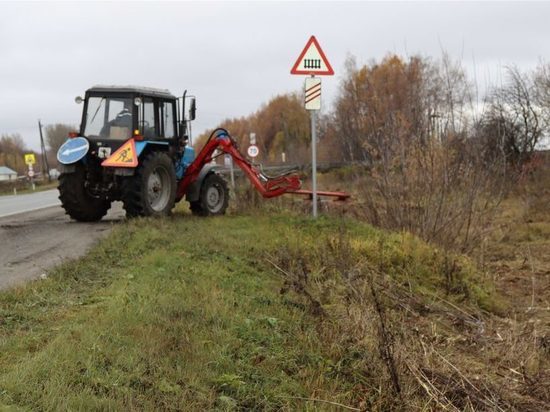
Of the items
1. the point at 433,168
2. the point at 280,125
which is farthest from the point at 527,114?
the point at 280,125

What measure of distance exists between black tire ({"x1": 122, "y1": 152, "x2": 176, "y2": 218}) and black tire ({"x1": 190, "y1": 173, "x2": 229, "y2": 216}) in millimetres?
1208

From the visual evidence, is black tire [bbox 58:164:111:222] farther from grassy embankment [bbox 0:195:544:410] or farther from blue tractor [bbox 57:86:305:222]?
grassy embankment [bbox 0:195:544:410]

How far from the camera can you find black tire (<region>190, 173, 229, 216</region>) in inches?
496

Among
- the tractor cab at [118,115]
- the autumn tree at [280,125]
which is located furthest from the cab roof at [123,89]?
the autumn tree at [280,125]

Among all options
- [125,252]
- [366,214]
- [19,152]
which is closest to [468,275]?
[366,214]

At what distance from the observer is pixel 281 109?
83.9m

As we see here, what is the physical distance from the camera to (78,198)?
10.9 meters

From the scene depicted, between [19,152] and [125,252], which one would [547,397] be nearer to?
[125,252]

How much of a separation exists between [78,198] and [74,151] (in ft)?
3.01

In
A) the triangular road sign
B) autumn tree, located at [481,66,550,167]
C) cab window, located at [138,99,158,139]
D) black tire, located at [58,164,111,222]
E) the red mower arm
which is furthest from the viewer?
autumn tree, located at [481,66,550,167]

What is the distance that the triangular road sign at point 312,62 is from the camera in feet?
35.0

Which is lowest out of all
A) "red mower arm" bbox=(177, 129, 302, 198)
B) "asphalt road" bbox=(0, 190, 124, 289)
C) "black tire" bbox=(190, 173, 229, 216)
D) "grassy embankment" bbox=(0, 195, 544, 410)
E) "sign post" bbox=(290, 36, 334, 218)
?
"grassy embankment" bbox=(0, 195, 544, 410)

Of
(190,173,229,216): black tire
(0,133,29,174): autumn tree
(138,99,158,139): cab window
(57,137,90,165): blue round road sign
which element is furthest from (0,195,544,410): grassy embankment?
(0,133,29,174): autumn tree

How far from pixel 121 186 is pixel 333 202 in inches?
208
